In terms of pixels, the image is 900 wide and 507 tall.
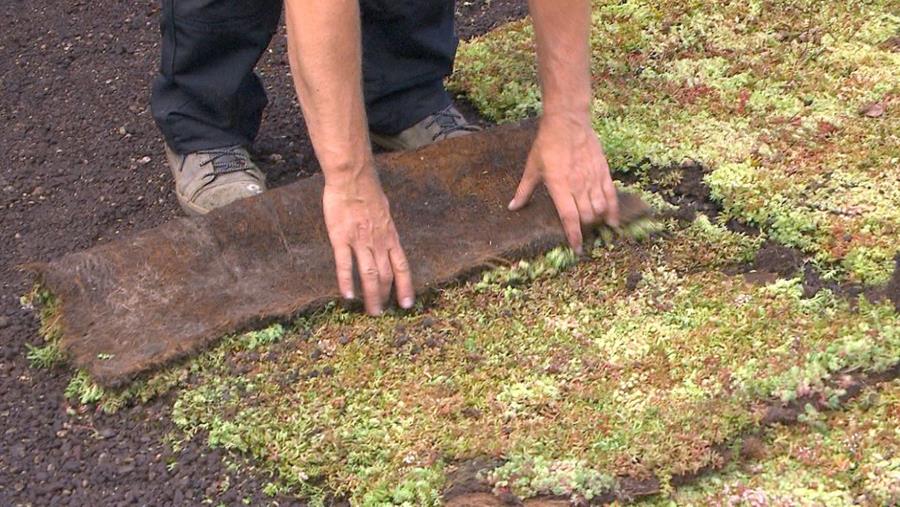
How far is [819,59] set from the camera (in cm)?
391

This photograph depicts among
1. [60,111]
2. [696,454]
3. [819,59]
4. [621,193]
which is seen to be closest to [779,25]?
[819,59]

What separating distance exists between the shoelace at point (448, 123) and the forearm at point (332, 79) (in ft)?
2.99

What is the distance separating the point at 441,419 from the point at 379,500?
0.26m

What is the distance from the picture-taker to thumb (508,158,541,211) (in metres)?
3.08


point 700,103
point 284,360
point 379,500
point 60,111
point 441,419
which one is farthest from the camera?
point 60,111

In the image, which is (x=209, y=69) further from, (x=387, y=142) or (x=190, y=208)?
(x=387, y=142)

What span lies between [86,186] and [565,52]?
156 centimetres

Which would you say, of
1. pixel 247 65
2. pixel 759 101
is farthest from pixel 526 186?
pixel 759 101

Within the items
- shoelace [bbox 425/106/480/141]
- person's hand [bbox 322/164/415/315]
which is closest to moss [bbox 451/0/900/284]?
shoelace [bbox 425/106/480/141]

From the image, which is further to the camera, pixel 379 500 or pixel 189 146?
pixel 189 146

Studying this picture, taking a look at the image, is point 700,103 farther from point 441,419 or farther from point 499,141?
point 441,419

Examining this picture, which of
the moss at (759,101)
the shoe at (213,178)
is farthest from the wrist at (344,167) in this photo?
the moss at (759,101)

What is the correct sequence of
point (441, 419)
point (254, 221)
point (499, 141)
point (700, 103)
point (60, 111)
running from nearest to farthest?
point (441, 419) < point (254, 221) < point (499, 141) < point (700, 103) < point (60, 111)

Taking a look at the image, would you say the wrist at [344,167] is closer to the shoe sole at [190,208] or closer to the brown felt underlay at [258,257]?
the brown felt underlay at [258,257]
